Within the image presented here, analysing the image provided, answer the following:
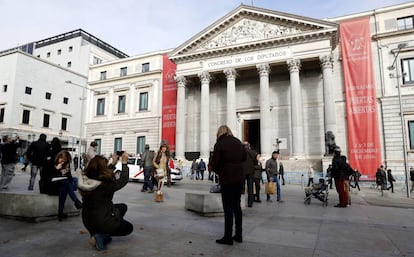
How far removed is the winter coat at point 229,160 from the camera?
4.30 m

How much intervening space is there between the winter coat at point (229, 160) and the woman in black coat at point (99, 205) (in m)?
1.60

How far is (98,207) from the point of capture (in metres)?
3.80

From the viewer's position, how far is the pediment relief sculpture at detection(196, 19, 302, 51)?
25.3 meters

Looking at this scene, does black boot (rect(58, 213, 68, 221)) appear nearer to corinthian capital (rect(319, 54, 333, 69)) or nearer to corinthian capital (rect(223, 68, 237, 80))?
corinthian capital (rect(223, 68, 237, 80))

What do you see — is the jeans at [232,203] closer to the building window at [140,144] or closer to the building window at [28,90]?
the building window at [140,144]

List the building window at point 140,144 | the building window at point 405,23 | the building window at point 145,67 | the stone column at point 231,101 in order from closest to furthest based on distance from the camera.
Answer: the building window at point 405,23, the stone column at point 231,101, the building window at point 140,144, the building window at point 145,67

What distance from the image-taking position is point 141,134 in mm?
33469

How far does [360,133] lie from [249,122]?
10.5 meters

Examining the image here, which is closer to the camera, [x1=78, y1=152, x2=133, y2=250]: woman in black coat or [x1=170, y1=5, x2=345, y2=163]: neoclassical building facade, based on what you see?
[x1=78, y1=152, x2=133, y2=250]: woman in black coat

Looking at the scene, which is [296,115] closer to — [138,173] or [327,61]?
[327,61]

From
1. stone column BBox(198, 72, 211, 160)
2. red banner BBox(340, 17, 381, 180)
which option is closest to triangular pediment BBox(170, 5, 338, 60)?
red banner BBox(340, 17, 381, 180)

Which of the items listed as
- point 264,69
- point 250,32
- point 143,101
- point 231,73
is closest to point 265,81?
point 264,69

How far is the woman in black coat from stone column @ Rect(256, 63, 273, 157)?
67.6 ft

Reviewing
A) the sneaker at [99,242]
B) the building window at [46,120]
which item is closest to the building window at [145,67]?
the building window at [46,120]
